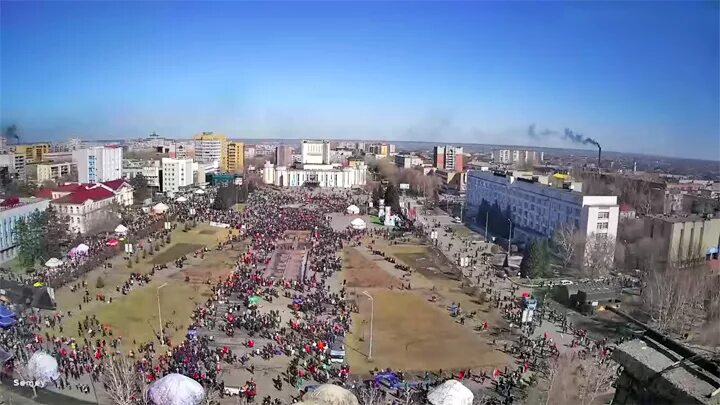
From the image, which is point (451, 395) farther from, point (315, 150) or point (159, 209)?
point (315, 150)

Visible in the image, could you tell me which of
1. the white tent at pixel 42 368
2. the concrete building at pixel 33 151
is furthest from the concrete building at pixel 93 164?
the white tent at pixel 42 368

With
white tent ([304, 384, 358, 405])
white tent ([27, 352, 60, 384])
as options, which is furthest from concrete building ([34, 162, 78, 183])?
white tent ([304, 384, 358, 405])

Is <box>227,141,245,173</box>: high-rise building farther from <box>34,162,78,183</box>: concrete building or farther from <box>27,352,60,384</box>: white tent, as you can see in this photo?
<box>27,352,60,384</box>: white tent

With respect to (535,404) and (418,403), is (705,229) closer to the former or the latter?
(535,404)

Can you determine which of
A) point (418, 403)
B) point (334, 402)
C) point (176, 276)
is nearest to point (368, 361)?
point (418, 403)

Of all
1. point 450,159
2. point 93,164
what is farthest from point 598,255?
point 450,159

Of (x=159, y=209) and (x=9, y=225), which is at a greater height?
(x=9, y=225)

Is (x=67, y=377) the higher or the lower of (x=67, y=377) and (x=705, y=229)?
the lower
